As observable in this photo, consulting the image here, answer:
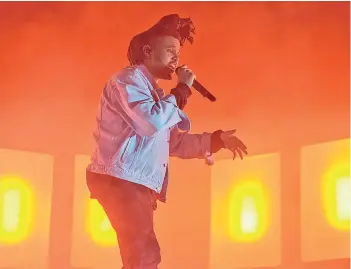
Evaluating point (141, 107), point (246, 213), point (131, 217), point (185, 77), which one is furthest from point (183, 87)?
point (246, 213)

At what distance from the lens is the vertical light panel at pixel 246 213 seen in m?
2.22

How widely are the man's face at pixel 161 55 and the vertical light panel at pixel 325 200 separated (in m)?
0.81

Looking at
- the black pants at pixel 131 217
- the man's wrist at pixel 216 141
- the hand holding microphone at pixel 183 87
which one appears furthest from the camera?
the man's wrist at pixel 216 141

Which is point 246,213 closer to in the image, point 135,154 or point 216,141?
point 216,141

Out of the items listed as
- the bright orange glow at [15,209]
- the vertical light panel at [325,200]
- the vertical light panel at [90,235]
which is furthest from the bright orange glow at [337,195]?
the bright orange glow at [15,209]

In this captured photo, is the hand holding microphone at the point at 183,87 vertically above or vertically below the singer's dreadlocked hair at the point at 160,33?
below

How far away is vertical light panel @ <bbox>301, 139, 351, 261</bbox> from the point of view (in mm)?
2170

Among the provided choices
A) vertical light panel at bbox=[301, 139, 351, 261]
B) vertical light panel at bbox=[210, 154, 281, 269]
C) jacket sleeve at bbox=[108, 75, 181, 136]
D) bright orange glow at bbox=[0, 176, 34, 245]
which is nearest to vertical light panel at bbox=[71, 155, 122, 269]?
bright orange glow at bbox=[0, 176, 34, 245]

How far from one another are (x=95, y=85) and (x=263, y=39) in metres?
0.60

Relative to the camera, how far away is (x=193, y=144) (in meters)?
1.65

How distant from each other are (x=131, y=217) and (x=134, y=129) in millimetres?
187

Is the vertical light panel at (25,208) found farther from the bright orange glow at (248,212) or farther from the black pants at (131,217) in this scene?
the black pants at (131,217)

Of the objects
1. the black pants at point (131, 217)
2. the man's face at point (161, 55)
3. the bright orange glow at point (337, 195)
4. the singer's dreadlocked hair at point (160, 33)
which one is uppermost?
the singer's dreadlocked hair at point (160, 33)

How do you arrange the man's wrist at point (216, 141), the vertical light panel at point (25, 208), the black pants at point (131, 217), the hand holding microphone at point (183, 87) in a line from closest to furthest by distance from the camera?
1. the black pants at point (131, 217)
2. the hand holding microphone at point (183, 87)
3. the man's wrist at point (216, 141)
4. the vertical light panel at point (25, 208)
